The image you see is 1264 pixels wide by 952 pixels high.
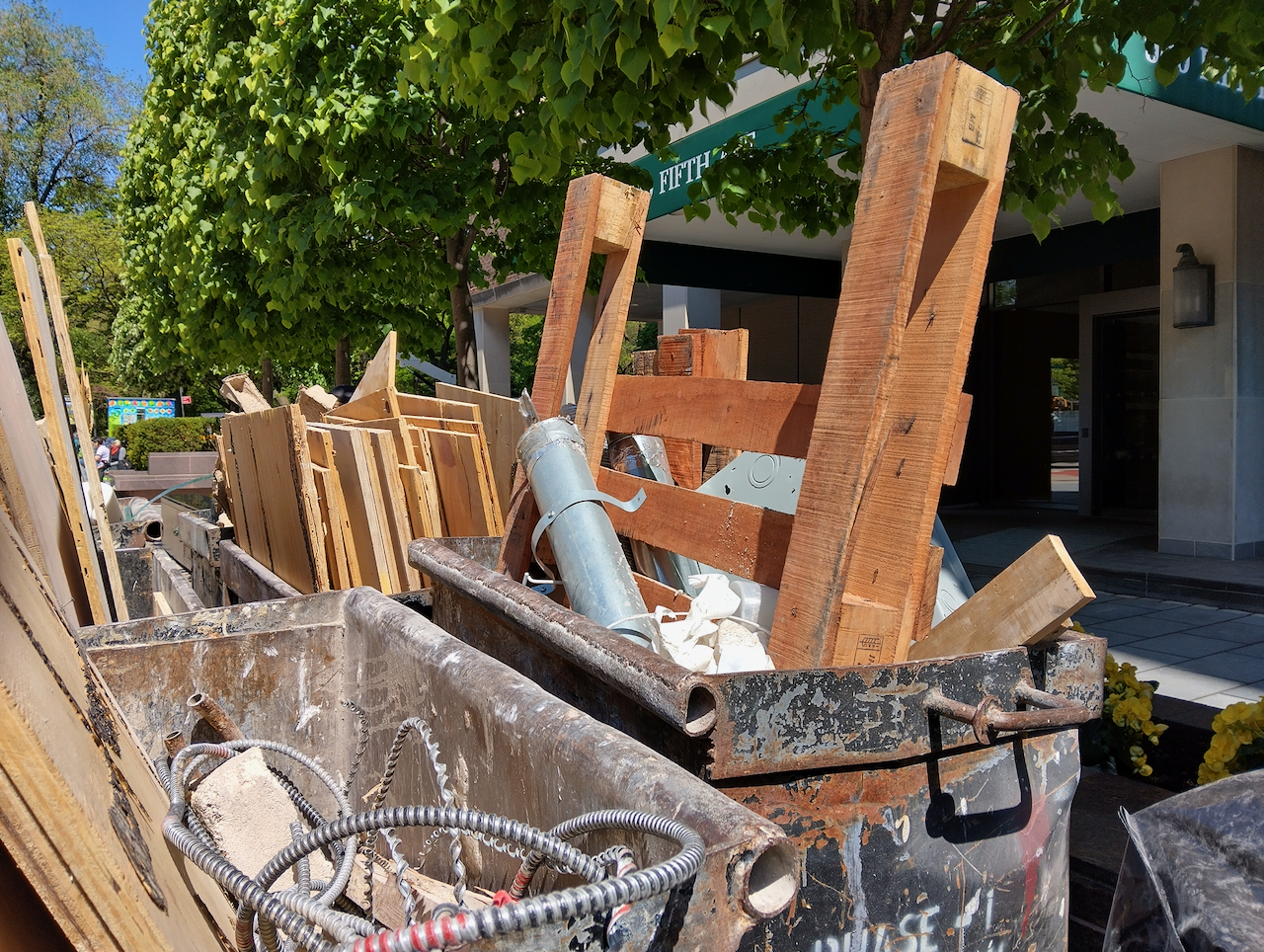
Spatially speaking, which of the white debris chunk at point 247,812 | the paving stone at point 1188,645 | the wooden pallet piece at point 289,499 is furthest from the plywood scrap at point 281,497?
the paving stone at point 1188,645

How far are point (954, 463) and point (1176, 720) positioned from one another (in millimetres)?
1864

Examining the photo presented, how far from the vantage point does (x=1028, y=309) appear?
1480 cm

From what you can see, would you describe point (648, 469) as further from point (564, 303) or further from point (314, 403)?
point (314, 403)

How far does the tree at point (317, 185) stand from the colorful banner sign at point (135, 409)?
21.0m

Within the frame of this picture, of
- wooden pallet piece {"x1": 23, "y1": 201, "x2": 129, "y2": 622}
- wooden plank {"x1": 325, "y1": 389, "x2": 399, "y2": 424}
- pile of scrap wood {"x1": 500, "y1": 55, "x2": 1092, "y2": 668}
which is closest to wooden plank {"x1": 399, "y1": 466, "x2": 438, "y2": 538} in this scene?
wooden plank {"x1": 325, "y1": 389, "x2": 399, "y2": 424}

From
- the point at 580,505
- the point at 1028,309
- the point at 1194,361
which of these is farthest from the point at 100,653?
the point at 1028,309

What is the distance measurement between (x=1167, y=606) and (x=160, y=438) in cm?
2828

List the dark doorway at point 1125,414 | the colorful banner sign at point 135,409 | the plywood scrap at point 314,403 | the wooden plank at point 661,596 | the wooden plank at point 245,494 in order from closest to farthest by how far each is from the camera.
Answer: the wooden plank at point 661,596, the wooden plank at point 245,494, the plywood scrap at point 314,403, the dark doorway at point 1125,414, the colorful banner sign at point 135,409

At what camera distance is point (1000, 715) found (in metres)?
1.41

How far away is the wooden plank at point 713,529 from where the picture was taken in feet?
7.34

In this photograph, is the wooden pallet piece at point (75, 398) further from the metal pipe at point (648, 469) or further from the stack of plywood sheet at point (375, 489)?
the metal pipe at point (648, 469)

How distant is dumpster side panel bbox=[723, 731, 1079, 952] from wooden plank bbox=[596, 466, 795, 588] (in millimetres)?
740

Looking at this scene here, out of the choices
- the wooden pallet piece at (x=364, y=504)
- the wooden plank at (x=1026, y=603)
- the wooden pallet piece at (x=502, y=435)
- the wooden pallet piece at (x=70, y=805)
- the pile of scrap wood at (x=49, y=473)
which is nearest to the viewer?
the wooden pallet piece at (x=70, y=805)

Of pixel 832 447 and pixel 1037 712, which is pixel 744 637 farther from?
A: pixel 1037 712
